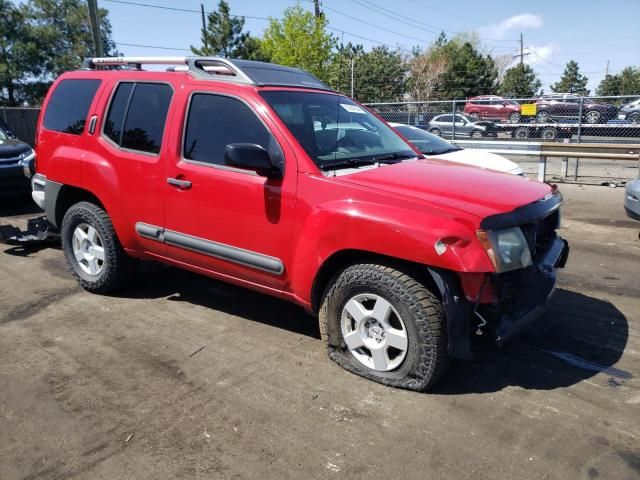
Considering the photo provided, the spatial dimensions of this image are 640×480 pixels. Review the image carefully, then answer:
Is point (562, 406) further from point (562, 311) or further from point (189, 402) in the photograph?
point (189, 402)

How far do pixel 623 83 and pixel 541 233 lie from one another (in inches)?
2311

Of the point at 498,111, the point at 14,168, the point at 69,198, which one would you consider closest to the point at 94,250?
the point at 69,198

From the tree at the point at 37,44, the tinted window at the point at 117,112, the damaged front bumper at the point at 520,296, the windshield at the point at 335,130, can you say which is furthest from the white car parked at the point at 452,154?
the tree at the point at 37,44

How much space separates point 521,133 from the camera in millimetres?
18891

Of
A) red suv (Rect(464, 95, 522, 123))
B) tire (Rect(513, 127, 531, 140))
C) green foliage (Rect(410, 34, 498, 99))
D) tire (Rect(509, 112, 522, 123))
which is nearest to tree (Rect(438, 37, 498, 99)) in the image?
green foliage (Rect(410, 34, 498, 99))

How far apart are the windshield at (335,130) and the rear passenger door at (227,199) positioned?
19 cm

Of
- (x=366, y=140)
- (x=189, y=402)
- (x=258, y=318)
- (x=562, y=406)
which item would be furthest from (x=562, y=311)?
(x=189, y=402)

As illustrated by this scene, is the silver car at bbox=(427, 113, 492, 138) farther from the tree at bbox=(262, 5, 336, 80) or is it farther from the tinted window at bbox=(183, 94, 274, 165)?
the tree at bbox=(262, 5, 336, 80)

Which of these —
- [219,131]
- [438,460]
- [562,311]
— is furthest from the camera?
[562,311]

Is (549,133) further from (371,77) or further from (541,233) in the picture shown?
(371,77)

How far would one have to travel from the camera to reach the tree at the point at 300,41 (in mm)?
37062

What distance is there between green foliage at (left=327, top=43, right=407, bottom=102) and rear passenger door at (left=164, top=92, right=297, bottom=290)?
3684 cm

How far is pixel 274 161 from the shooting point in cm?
354

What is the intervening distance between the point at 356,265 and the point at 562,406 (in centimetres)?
145
